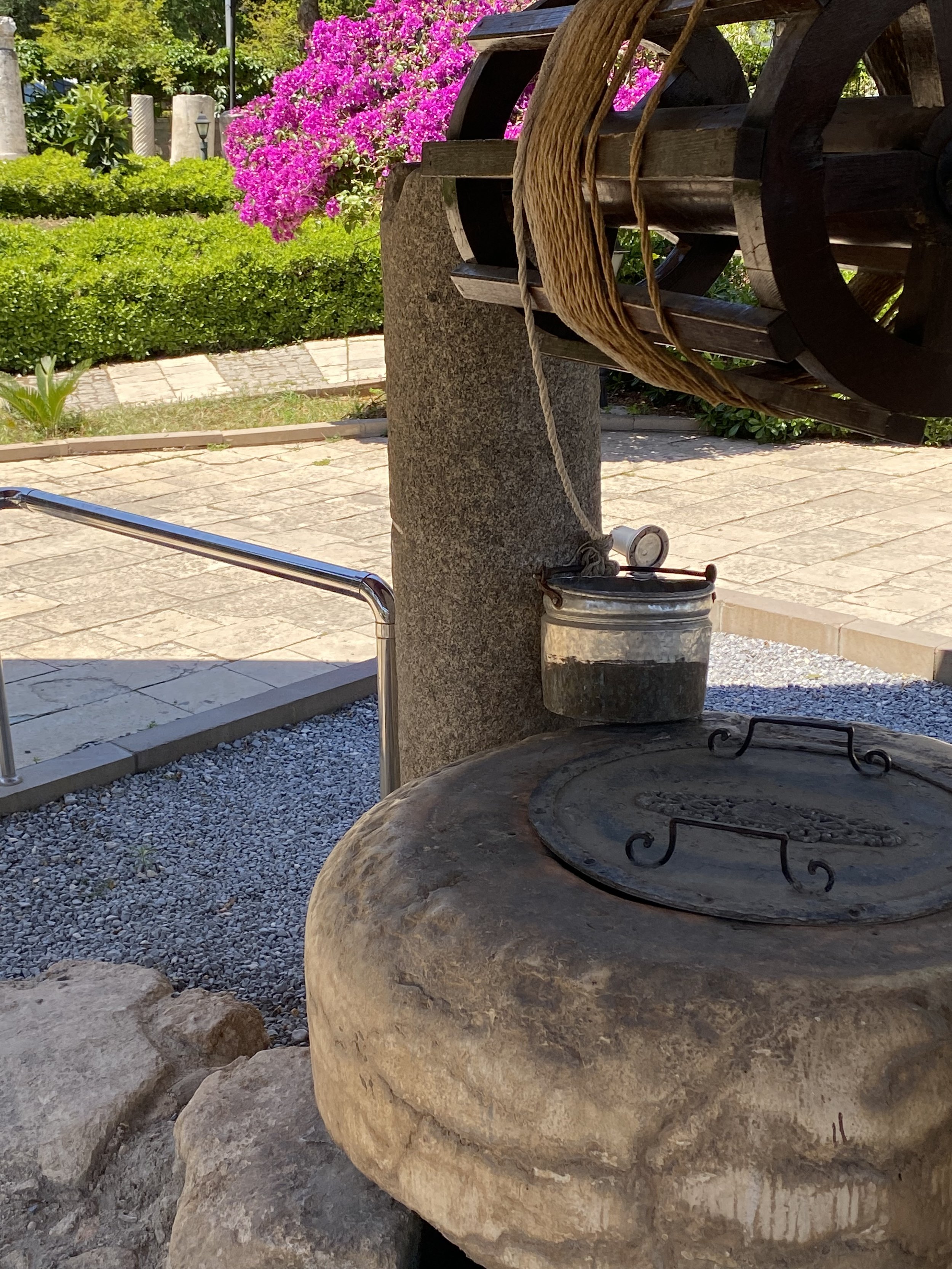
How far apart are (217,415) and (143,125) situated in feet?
60.4

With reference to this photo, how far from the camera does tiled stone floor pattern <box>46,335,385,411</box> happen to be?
10445 millimetres

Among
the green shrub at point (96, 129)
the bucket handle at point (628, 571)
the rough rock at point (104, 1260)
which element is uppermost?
the green shrub at point (96, 129)

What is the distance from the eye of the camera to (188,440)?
353 inches

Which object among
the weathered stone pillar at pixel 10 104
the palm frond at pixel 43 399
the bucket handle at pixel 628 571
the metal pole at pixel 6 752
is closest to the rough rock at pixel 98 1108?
the bucket handle at pixel 628 571

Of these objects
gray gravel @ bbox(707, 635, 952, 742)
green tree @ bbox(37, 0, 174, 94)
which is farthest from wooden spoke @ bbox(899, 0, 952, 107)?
green tree @ bbox(37, 0, 174, 94)

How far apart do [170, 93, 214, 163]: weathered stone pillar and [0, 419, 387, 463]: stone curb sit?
16.0m

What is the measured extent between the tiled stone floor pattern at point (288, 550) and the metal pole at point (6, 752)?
25 cm

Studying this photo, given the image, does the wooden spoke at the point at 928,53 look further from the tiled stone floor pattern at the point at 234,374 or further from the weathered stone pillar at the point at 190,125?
the weathered stone pillar at the point at 190,125

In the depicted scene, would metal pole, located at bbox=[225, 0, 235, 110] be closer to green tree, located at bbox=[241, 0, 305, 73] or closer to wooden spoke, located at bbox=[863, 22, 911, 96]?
green tree, located at bbox=[241, 0, 305, 73]

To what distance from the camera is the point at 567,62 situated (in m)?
1.56

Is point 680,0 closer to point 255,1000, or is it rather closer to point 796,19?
point 796,19

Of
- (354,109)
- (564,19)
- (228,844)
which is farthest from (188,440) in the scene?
(564,19)

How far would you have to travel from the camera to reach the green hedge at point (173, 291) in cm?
1086

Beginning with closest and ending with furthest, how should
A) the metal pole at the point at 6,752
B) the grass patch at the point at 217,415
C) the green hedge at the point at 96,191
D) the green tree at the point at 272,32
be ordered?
the metal pole at the point at 6,752 → the grass patch at the point at 217,415 → the green hedge at the point at 96,191 → the green tree at the point at 272,32
